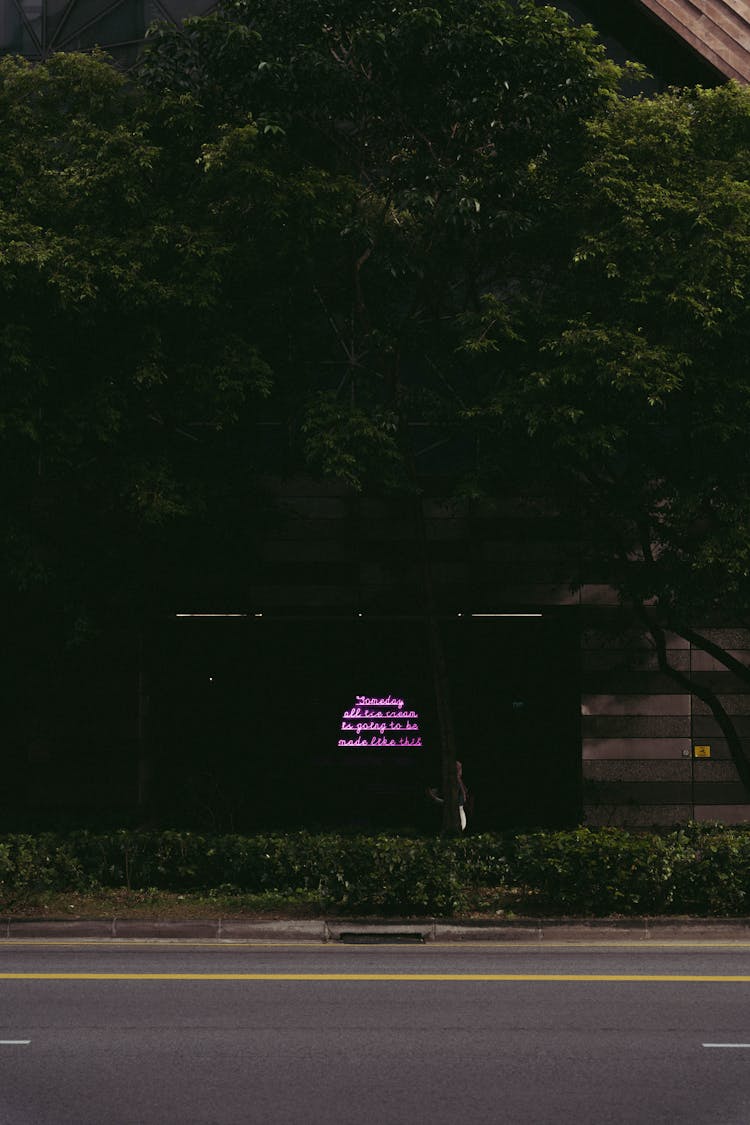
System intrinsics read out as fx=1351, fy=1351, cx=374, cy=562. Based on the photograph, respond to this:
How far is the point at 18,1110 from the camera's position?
743cm

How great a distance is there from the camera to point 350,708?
25.6 m

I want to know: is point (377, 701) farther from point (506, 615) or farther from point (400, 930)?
point (400, 930)

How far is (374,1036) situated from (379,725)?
52.9 feet

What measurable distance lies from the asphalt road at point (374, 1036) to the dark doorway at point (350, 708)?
36.2ft

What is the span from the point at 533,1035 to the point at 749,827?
8.34 m

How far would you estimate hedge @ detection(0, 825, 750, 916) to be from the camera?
15500 mm

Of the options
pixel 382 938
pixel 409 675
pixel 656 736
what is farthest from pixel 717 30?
pixel 382 938

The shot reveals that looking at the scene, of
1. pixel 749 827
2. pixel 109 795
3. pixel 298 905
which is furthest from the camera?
pixel 109 795

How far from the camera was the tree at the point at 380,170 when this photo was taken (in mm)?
15836

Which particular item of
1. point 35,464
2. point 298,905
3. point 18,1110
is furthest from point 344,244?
point 18,1110

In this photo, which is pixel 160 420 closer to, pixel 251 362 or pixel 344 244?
pixel 251 362

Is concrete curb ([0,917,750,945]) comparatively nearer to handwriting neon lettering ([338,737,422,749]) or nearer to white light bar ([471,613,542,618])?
white light bar ([471,613,542,618])

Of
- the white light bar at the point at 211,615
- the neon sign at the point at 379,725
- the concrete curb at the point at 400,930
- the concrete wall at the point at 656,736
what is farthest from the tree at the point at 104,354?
the concrete wall at the point at 656,736

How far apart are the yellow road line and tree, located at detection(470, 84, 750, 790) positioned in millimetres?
5639
